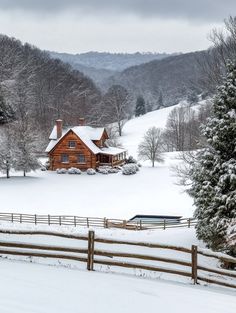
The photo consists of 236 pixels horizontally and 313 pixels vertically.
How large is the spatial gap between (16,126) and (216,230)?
40.8m

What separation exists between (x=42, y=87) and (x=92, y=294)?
11036cm

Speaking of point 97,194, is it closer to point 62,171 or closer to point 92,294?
point 62,171

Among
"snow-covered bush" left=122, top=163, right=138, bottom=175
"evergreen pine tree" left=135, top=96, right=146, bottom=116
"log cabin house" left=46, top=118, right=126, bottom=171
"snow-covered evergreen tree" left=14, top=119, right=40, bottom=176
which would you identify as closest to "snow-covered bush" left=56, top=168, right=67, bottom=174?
"log cabin house" left=46, top=118, right=126, bottom=171

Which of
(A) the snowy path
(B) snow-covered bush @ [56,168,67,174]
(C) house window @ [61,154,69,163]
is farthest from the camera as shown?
(C) house window @ [61,154,69,163]

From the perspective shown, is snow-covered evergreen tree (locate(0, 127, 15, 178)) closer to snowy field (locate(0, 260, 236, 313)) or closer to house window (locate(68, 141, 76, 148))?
house window (locate(68, 141, 76, 148))

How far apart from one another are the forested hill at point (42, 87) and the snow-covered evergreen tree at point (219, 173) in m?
73.8

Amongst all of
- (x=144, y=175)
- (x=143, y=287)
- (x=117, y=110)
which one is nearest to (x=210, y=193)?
(x=143, y=287)

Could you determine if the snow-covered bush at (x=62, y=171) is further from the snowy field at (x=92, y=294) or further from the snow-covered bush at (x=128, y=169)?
the snowy field at (x=92, y=294)

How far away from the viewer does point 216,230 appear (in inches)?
757

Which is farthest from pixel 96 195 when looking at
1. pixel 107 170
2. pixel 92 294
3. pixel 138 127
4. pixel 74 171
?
pixel 138 127

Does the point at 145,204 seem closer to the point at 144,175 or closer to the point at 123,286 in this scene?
the point at 144,175

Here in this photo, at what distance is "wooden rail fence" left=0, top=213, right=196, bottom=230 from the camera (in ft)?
106

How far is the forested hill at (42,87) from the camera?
331 feet

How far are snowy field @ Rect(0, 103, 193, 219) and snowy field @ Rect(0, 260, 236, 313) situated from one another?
20022 mm
